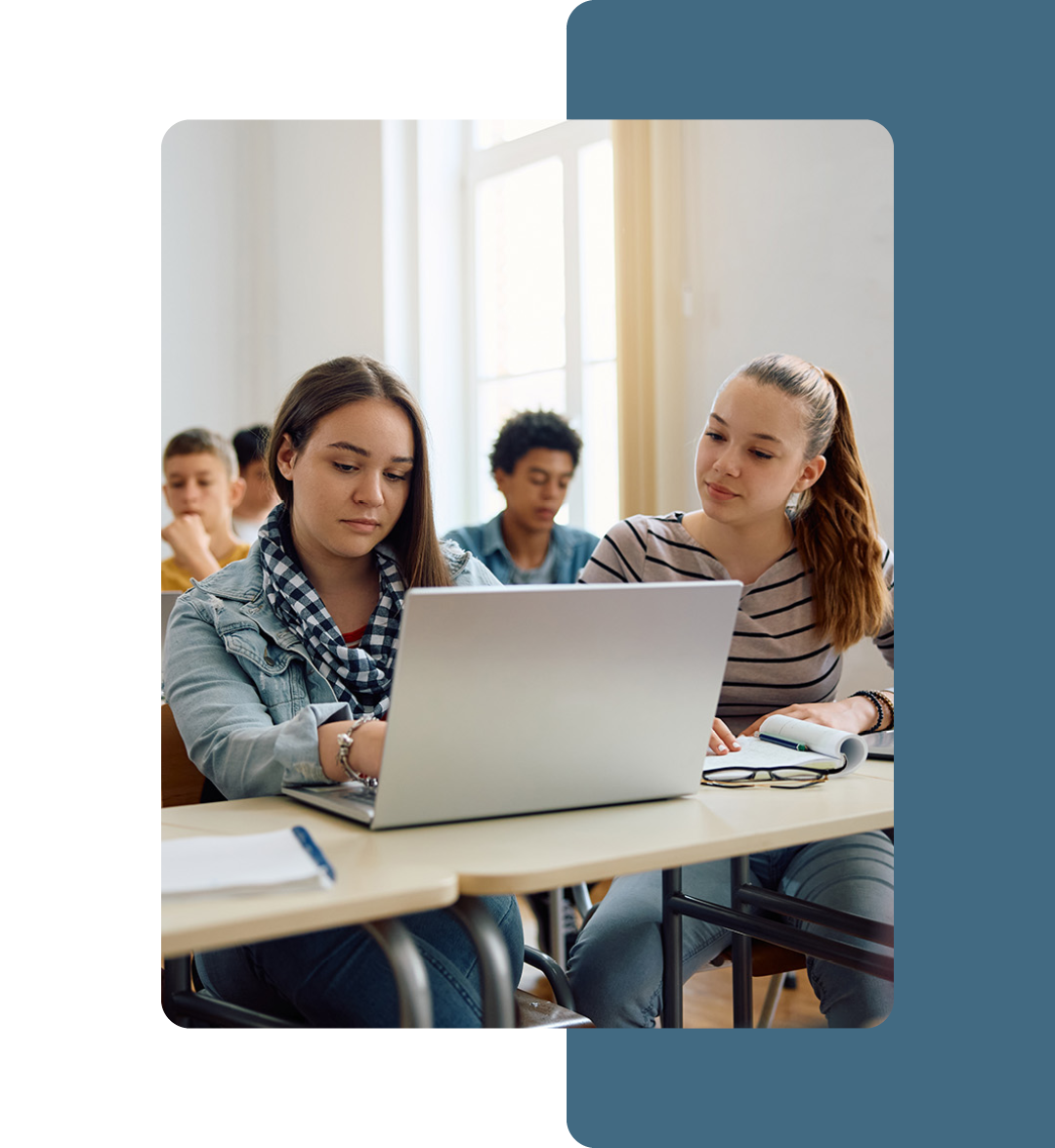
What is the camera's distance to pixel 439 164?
119 centimetres

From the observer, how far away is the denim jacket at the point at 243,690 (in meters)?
0.99

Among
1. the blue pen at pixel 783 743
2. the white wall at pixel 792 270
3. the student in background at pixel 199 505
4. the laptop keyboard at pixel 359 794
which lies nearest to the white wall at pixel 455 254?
the white wall at pixel 792 270

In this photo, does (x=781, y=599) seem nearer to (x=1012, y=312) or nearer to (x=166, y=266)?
(x=1012, y=312)

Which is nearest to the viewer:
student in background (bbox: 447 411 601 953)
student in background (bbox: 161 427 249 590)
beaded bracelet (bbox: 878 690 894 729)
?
beaded bracelet (bbox: 878 690 894 729)

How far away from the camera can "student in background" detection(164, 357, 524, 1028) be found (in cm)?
98

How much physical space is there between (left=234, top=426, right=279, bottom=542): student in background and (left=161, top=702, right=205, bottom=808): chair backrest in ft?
2.34

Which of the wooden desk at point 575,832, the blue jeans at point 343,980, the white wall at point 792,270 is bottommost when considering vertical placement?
the blue jeans at point 343,980

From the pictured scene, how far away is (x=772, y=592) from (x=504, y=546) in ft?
4.04

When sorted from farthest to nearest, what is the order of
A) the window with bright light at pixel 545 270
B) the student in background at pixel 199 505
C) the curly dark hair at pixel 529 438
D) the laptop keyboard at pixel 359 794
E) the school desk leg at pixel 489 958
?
the curly dark hair at pixel 529 438 < the student in background at pixel 199 505 < the window with bright light at pixel 545 270 < the laptop keyboard at pixel 359 794 < the school desk leg at pixel 489 958

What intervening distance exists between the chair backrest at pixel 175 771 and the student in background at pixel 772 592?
0.47 meters

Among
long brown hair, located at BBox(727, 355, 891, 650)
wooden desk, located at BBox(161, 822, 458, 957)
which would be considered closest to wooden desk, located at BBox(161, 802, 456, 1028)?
wooden desk, located at BBox(161, 822, 458, 957)

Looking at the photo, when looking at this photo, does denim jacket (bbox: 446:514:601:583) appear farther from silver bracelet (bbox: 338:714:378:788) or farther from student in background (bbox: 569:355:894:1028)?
silver bracelet (bbox: 338:714:378:788)

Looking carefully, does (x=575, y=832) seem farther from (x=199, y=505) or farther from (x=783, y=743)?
(x=199, y=505)

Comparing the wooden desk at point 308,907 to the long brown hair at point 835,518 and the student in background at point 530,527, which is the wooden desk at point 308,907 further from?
the student in background at point 530,527
